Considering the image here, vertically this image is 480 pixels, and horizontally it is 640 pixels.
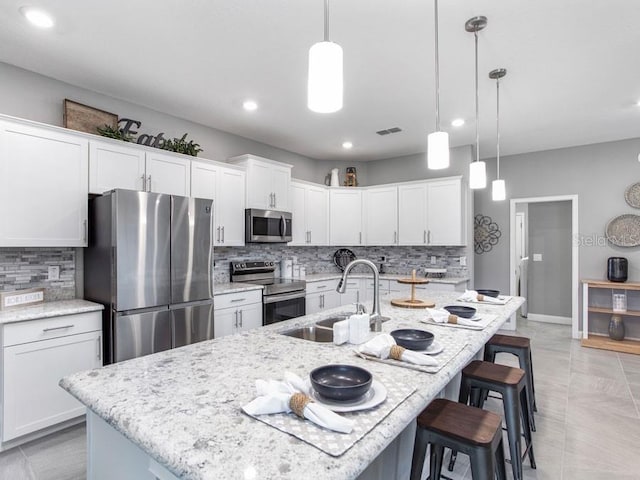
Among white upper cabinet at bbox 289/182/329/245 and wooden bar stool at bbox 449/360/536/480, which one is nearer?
wooden bar stool at bbox 449/360/536/480

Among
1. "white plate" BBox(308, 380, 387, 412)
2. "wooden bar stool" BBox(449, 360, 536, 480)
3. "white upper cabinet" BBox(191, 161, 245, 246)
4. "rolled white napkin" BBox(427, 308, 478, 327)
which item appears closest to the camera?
"white plate" BBox(308, 380, 387, 412)

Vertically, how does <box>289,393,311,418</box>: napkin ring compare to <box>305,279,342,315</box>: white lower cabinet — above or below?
above

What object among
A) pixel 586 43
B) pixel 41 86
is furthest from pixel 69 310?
pixel 586 43

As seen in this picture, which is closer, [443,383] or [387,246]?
[443,383]

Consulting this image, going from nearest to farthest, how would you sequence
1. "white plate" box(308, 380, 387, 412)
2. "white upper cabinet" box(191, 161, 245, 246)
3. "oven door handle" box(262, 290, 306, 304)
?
1. "white plate" box(308, 380, 387, 412)
2. "white upper cabinet" box(191, 161, 245, 246)
3. "oven door handle" box(262, 290, 306, 304)

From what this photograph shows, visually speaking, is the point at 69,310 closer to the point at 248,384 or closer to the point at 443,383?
the point at 248,384

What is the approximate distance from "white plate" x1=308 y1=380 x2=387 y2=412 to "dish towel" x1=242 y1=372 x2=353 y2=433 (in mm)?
42

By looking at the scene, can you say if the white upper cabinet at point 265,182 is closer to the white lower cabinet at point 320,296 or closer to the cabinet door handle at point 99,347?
the white lower cabinet at point 320,296

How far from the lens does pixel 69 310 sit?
2.55 metres

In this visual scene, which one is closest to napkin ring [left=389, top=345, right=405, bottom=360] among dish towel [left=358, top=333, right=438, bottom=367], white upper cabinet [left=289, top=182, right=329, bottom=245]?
dish towel [left=358, top=333, right=438, bottom=367]

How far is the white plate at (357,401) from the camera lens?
101 centimetres

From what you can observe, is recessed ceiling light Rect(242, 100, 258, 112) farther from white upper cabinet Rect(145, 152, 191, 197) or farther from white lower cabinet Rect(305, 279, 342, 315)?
white lower cabinet Rect(305, 279, 342, 315)

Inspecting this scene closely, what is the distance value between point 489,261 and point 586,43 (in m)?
3.81

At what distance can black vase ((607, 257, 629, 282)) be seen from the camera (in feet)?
15.1
